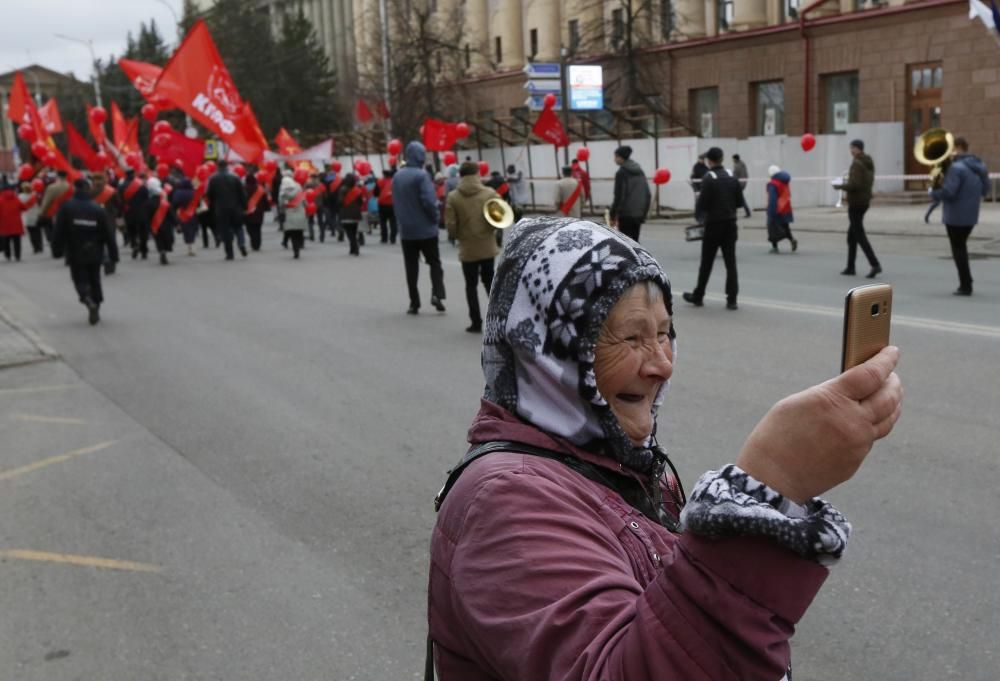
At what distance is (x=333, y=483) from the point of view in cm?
634

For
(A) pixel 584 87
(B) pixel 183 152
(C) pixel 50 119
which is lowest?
(B) pixel 183 152

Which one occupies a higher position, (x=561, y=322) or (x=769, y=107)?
(x=769, y=107)

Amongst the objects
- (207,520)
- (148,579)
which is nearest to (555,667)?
(148,579)

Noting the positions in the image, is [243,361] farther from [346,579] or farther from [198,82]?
[198,82]

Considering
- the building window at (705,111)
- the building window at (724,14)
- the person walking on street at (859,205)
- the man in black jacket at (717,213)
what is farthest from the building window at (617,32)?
the man in black jacket at (717,213)

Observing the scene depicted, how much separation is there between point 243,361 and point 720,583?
31.3 ft

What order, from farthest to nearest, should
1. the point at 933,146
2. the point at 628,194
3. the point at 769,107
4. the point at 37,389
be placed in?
the point at 769,107 < the point at 933,146 < the point at 628,194 < the point at 37,389

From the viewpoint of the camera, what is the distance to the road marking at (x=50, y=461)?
6.86 metres

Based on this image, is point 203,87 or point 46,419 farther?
point 203,87

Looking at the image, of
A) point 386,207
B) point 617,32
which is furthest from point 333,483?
point 617,32

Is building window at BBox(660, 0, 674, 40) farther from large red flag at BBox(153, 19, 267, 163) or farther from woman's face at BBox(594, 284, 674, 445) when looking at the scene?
woman's face at BBox(594, 284, 674, 445)

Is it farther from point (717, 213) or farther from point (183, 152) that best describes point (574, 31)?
point (717, 213)

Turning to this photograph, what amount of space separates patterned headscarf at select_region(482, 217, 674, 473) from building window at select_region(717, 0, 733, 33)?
41423 mm

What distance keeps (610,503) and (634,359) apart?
0.23 m
